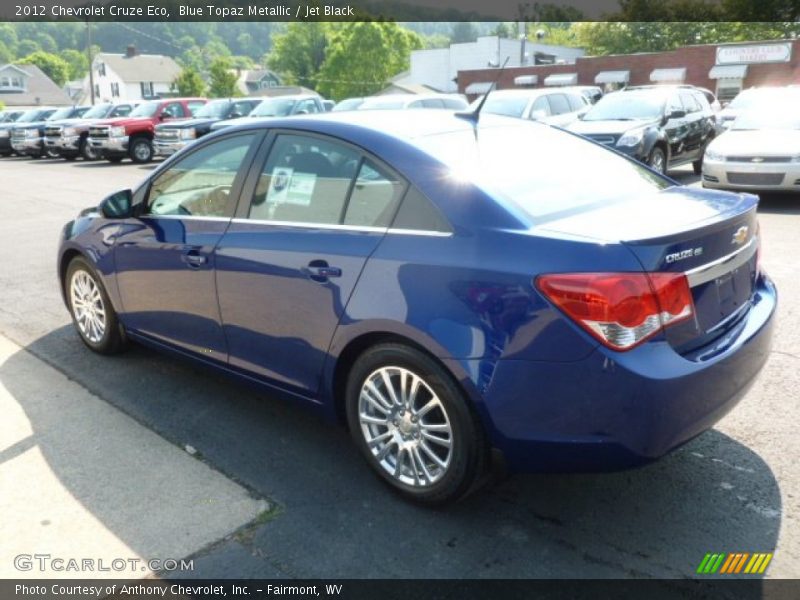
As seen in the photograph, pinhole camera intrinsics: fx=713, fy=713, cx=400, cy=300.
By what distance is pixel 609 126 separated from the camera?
11.5m

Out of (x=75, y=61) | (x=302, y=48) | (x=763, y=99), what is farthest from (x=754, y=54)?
(x=75, y=61)

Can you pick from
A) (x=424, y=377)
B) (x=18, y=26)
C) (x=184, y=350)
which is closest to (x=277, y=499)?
(x=424, y=377)

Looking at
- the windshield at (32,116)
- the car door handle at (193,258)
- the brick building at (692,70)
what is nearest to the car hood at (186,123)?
the windshield at (32,116)

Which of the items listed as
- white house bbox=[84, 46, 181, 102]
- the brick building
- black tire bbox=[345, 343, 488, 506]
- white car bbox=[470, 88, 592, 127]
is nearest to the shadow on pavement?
black tire bbox=[345, 343, 488, 506]

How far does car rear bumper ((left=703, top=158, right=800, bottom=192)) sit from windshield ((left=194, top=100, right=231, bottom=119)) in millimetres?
14548

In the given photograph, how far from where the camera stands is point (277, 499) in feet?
10.3

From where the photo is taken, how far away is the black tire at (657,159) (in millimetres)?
11335

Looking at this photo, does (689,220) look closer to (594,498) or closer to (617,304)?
(617,304)

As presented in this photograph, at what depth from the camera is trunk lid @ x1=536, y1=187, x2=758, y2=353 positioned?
8.45 feet

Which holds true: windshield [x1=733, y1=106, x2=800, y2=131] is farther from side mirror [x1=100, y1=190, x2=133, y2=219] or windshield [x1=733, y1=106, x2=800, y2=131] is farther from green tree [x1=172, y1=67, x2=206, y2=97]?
green tree [x1=172, y1=67, x2=206, y2=97]

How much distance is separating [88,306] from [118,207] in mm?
955

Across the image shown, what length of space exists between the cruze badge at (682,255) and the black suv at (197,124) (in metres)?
18.2

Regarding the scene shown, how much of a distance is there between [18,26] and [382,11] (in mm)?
94303

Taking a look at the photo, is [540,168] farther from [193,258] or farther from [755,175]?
[755,175]
